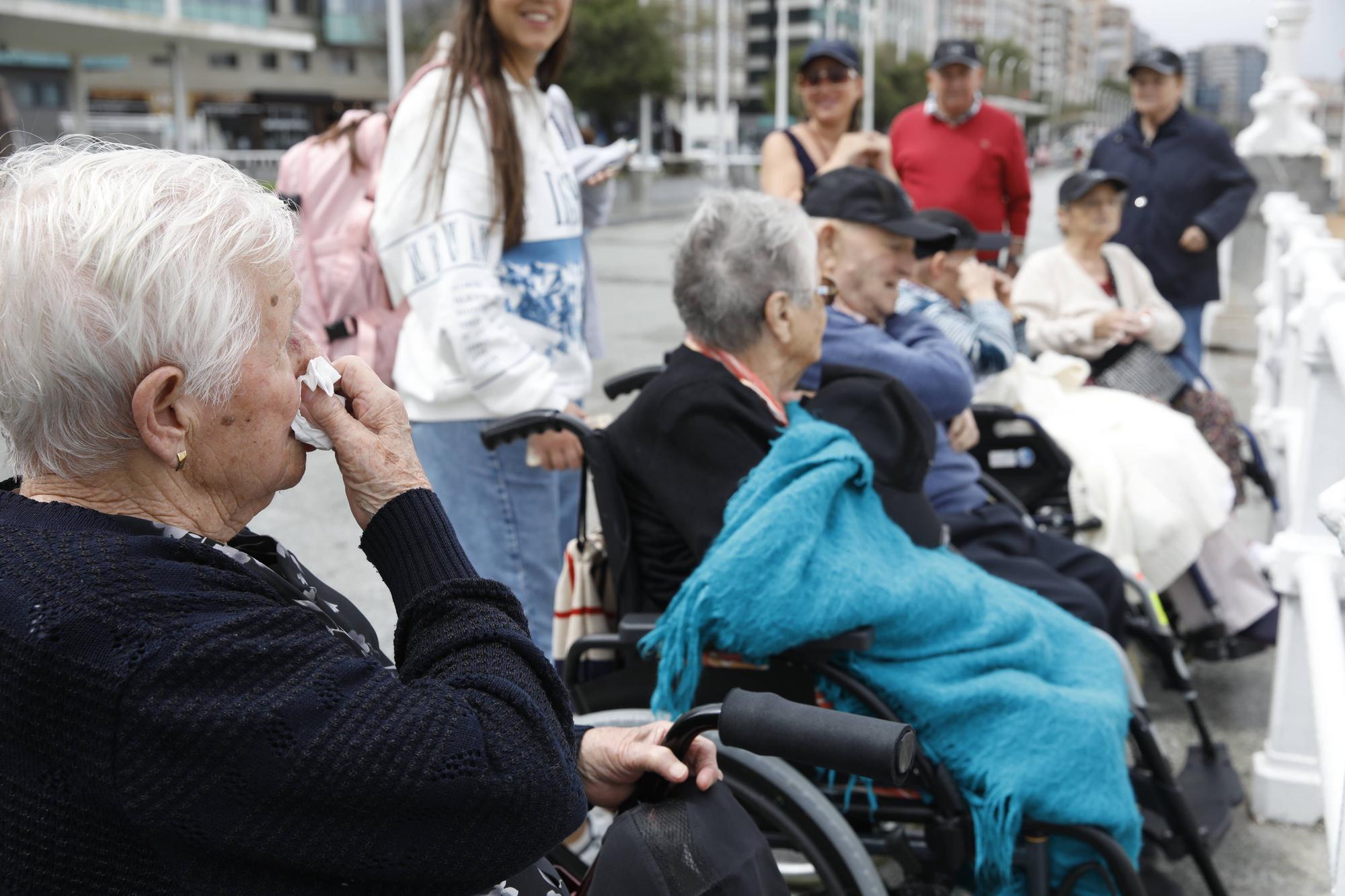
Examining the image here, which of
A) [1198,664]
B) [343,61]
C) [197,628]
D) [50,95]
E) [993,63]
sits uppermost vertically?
[993,63]

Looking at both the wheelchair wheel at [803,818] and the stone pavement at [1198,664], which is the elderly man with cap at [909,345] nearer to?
the stone pavement at [1198,664]

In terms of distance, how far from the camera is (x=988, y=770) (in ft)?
6.94

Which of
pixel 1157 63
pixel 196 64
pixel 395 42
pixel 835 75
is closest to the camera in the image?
pixel 835 75

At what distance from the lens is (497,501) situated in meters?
2.79

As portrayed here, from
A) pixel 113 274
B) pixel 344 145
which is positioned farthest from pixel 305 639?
pixel 344 145

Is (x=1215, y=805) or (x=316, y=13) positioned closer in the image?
(x=1215, y=805)

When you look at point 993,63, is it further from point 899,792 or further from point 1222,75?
point 1222,75

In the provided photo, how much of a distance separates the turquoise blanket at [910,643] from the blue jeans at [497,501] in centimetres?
66

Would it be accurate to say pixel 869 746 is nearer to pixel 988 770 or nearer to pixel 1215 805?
pixel 988 770

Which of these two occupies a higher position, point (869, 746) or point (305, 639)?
point (305, 639)

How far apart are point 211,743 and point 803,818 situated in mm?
1201

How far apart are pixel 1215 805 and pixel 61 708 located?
2686mm

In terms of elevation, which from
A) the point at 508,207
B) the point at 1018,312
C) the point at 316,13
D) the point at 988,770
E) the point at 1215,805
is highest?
the point at 316,13

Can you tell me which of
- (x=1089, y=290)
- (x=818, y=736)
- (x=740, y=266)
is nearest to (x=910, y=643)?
(x=740, y=266)
